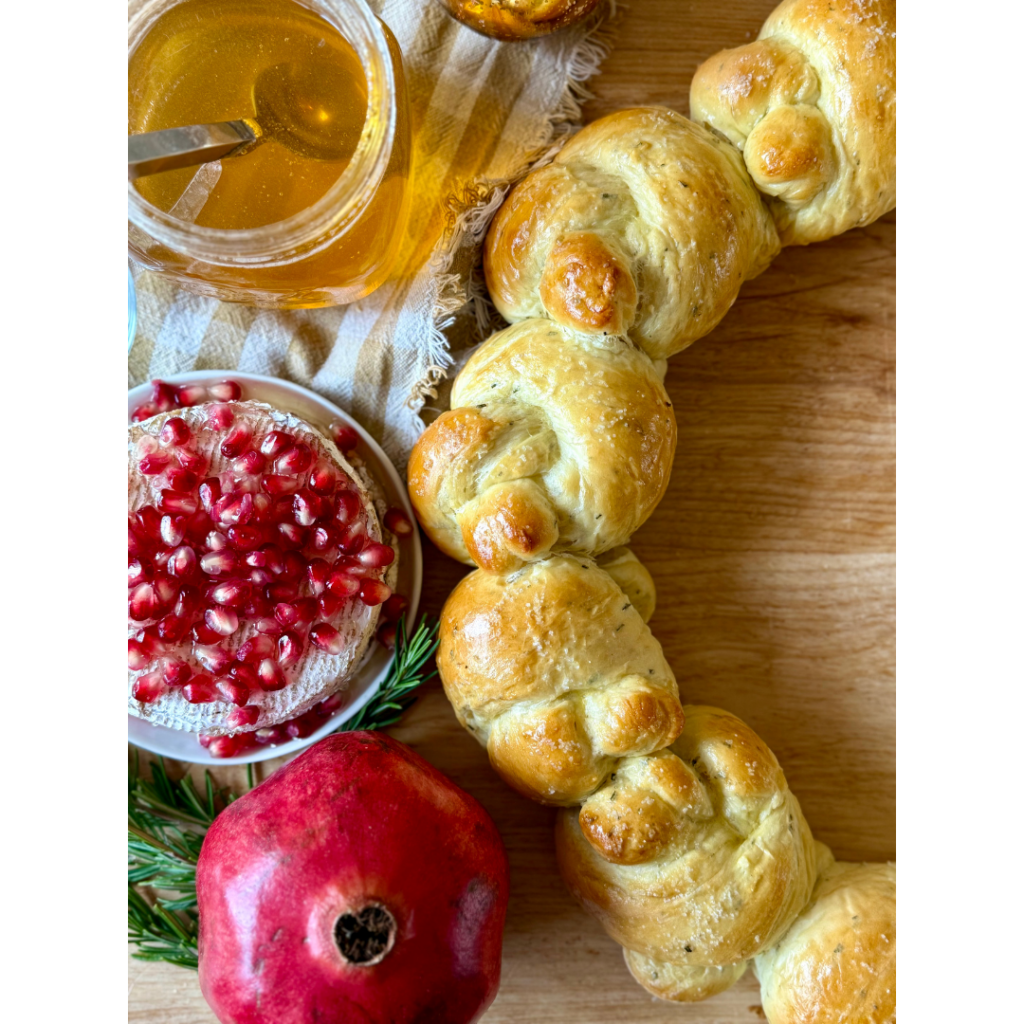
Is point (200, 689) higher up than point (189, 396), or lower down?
lower down

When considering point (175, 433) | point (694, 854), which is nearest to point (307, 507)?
point (175, 433)

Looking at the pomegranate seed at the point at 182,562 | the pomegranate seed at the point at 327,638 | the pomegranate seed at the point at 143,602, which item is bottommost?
the pomegranate seed at the point at 327,638

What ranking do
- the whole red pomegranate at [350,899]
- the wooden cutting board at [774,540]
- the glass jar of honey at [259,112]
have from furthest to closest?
A: 1. the wooden cutting board at [774,540]
2. the glass jar of honey at [259,112]
3. the whole red pomegranate at [350,899]

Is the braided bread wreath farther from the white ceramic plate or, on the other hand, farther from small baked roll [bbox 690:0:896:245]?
the white ceramic plate

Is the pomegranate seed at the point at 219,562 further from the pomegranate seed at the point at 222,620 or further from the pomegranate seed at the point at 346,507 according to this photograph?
the pomegranate seed at the point at 346,507

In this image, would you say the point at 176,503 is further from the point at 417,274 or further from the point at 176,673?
the point at 417,274

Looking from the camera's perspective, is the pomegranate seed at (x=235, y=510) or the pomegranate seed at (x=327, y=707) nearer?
the pomegranate seed at (x=235, y=510)

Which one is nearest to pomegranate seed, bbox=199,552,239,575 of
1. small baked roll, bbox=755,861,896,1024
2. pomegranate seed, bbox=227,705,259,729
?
pomegranate seed, bbox=227,705,259,729

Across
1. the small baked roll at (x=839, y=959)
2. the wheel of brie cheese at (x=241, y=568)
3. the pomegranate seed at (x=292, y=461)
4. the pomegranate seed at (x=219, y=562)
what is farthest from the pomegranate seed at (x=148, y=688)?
the small baked roll at (x=839, y=959)
